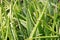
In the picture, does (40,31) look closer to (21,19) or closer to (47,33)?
(47,33)

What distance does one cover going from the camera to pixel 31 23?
0.94 metres

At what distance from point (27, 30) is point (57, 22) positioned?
5.9 inches

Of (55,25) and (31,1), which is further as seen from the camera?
(31,1)

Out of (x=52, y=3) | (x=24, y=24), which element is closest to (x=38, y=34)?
(x=24, y=24)

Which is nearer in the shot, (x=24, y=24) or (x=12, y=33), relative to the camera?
(x=12, y=33)

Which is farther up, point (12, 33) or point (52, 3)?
point (52, 3)

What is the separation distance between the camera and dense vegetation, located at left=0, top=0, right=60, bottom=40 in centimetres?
86

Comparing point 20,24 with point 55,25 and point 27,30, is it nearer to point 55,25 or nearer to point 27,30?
point 27,30

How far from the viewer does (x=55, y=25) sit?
933mm

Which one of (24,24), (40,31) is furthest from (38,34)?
(24,24)

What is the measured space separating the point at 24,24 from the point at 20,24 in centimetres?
2

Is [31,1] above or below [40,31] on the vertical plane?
above

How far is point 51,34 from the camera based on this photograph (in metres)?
0.88

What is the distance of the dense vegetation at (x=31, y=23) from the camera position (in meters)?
0.86
